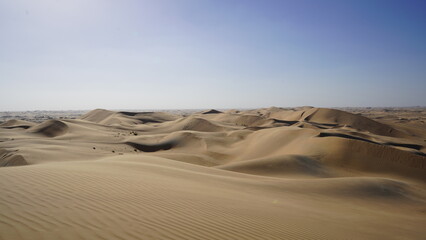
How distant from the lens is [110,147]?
2198 centimetres

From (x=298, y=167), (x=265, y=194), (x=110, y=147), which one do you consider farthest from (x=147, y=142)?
(x=265, y=194)

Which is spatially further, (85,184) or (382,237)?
(85,184)

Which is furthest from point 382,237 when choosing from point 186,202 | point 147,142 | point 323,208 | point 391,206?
point 147,142

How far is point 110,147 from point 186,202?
61.9 ft

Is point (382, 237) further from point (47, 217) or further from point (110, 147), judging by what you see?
point (110, 147)

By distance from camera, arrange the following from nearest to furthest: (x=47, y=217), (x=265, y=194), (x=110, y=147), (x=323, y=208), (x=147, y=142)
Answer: (x=47, y=217)
(x=323, y=208)
(x=265, y=194)
(x=110, y=147)
(x=147, y=142)

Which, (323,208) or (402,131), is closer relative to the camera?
(323,208)

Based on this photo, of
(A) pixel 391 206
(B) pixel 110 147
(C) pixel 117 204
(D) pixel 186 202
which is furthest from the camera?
(B) pixel 110 147

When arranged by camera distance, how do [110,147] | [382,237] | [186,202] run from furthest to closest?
[110,147] → [186,202] → [382,237]

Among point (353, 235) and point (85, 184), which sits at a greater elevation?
point (85, 184)

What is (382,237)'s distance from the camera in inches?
184

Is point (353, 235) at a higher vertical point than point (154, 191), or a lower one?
lower

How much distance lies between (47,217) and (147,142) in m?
22.5

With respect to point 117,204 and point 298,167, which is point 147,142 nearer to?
point 298,167
